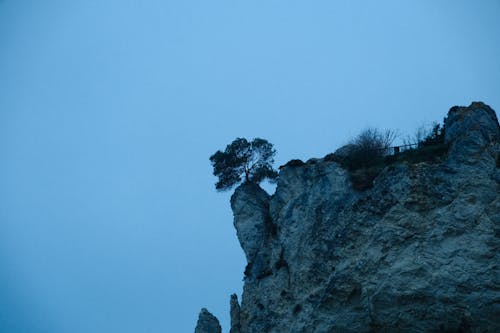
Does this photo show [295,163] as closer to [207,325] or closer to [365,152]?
[365,152]

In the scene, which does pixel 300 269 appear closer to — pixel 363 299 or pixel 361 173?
pixel 363 299

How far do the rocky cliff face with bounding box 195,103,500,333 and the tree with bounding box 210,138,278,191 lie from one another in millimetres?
8305

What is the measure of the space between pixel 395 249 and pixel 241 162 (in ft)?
63.4

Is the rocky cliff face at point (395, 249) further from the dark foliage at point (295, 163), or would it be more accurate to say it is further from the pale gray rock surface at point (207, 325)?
the pale gray rock surface at point (207, 325)

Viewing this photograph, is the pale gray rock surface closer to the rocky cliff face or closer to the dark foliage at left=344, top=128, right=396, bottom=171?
the rocky cliff face

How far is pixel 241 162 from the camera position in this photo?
47.2 meters

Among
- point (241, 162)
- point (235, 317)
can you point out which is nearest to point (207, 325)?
point (235, 317)

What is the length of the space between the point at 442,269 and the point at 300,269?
10.2m

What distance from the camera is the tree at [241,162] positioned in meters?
47.2

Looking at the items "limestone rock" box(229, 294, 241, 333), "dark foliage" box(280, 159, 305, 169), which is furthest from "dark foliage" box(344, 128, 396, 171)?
"limestone rock" box(229, 294, 241, 333)

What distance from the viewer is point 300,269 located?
36312mm

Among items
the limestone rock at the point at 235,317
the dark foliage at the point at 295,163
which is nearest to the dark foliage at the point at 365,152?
the dark foliage at the point at 295,163

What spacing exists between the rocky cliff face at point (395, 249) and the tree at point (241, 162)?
27.2 ft

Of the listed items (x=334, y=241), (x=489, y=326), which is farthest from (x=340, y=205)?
(x=489, y=326)
